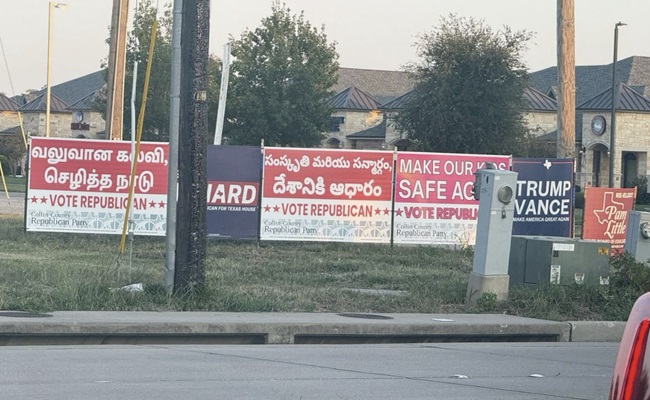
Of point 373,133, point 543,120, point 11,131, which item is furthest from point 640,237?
point 11,131

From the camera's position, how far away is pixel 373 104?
76.9 m

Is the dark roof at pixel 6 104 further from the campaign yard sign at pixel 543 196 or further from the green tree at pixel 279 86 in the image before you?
the campaign yard sign at pixel 543 196

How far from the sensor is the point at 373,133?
73.2 metres

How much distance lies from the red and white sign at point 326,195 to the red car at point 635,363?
1767cm

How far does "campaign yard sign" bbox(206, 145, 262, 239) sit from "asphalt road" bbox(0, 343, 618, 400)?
10.0 metres

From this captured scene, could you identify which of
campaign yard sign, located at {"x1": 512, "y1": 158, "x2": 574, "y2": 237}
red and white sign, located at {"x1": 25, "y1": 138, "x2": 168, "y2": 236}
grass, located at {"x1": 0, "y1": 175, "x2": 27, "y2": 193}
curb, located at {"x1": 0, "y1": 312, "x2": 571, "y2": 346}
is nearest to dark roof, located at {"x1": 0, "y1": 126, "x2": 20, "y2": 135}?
grass, located at {"x1": 0, "y1": 175, "x2": 27, "y2": 193}

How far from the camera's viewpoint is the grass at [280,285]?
494 inches

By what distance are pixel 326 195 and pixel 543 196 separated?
4711mm

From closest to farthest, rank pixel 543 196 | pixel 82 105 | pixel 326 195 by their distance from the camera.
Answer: pixel 326 195
pixel 543 196
pixel 82 105

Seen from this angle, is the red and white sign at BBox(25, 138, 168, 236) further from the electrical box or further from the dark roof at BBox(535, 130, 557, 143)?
the dark roof at BBox(535, 130, 557, 143)

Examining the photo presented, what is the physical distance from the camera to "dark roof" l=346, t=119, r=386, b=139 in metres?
72.4

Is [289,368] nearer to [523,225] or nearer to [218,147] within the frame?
[218,147]

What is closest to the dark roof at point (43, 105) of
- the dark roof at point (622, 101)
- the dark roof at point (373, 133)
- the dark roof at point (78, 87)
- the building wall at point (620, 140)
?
the dark roof at point (78, 87)

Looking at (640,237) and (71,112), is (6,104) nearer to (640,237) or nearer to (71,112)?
(71,112)
